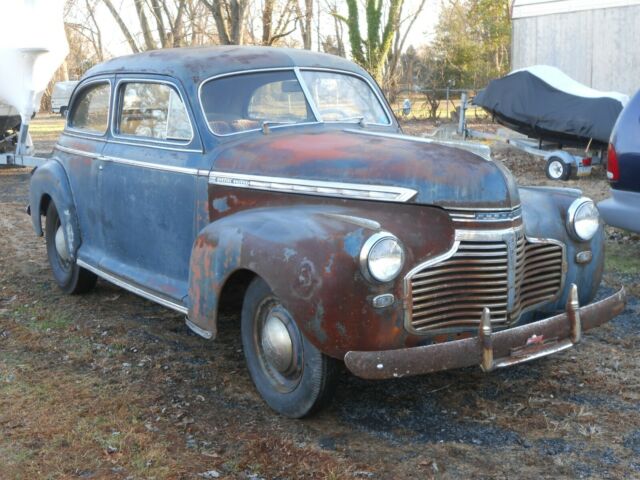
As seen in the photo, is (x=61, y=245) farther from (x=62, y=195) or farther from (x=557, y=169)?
(x=557, y=169)

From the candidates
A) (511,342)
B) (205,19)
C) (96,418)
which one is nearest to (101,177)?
(96,418)

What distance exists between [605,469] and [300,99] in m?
2.80

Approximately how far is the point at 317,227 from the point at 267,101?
5.02 ft

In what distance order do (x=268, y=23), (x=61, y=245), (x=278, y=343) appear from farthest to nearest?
(x=268, y=23), (x=61, y=245), (x=278, y=343)

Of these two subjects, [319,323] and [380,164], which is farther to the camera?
[380,164]

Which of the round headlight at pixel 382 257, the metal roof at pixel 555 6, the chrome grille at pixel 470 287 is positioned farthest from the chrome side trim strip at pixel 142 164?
the metal roof at pixel 555 6

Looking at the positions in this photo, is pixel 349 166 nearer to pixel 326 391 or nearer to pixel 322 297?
pixel 322 297

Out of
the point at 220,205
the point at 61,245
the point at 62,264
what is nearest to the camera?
the point at 220,205

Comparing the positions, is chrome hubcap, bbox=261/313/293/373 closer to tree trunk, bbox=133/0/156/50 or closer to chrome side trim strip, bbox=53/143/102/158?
chrome side trim strip, bbox=53/143/102/158

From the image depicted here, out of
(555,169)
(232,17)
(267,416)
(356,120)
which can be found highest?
(232,17)

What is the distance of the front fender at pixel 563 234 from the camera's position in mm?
3982

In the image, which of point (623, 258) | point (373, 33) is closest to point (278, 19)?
point (373, 33)

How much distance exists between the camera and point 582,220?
4105 mm

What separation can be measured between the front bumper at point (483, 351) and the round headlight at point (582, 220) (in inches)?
22.3
